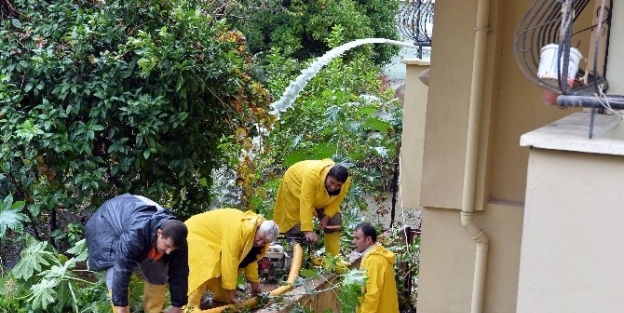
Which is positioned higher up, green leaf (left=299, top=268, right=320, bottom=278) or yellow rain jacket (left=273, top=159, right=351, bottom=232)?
yellow rain jacket (left=273, top=159, right=351, bottom=232)

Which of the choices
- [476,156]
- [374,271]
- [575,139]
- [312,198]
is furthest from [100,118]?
[575,139]

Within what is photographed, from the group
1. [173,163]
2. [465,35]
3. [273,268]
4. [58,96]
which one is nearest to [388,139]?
[273,268]

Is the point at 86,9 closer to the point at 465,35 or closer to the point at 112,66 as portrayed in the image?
the point at 112,66

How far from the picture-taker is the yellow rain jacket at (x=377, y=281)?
705 cm

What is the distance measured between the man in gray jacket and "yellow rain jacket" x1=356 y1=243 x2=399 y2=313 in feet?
5.69

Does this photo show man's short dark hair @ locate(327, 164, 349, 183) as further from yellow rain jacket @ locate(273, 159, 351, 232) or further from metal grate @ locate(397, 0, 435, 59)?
metal grate @ locate(397, 0, 435, 59)

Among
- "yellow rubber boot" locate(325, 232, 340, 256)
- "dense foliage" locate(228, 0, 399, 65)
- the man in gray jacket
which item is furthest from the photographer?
"dense foliage" locate(228, 0, 399, 65)

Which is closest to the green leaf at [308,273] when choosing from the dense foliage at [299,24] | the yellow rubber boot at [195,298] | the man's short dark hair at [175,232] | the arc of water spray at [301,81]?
the yellow rubber boot at [195,298]

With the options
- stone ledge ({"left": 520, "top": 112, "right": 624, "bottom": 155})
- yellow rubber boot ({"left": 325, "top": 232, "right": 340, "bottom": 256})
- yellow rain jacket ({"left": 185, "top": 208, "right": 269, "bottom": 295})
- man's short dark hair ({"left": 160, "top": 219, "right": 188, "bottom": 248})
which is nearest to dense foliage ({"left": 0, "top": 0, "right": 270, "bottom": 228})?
yellow rain jacket ({"left": 185, "top": 208, "right": 269, "bottom": 295})

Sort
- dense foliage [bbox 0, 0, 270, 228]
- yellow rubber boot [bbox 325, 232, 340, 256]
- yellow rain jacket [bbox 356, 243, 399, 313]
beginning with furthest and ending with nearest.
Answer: yellow rubber boot [bbox 325, 232, 340, 256], dense foliage [bbox 0, 0, 270, 228], yellow rain jacket [bbox 356, 243, 399, 313]

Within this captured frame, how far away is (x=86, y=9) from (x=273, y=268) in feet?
10.3

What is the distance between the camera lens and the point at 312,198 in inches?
328

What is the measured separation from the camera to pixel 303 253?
8.76 meters

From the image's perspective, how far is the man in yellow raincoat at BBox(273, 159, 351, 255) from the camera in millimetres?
8266
